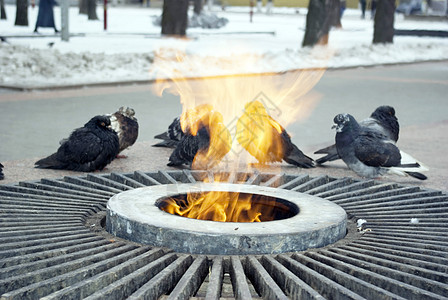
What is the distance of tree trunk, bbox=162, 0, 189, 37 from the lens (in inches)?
738

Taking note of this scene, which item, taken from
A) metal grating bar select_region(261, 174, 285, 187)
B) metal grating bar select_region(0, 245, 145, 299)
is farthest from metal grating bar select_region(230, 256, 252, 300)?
metal grating bar select_region(261, 174, 285, 187)

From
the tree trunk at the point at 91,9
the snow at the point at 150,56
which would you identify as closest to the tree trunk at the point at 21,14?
the snow at the point at 150,56

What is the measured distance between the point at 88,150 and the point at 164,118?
12.6ft

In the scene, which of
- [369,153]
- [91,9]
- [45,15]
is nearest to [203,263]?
[369,153]

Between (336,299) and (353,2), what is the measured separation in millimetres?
59502

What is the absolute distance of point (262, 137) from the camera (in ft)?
19.9

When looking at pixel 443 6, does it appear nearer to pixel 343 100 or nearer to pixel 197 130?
pixel 343 100

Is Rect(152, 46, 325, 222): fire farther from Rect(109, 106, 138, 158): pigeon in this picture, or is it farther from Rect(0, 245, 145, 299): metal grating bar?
Rect(0, 245, 145, 299): metal grating bar

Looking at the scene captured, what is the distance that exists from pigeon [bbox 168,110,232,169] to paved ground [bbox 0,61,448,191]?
319 mm

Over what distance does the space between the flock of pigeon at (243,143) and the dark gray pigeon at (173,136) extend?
69 cm

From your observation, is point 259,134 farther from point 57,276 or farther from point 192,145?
point 57,276

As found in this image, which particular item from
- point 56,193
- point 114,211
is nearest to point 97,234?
A: point 114,211

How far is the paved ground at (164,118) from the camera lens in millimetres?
6242

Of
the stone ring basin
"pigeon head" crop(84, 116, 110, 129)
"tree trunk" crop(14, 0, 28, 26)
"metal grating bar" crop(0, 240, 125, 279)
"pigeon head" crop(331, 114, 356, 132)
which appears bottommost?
"metal grating bar" crop(0, 240, 125, 279)
